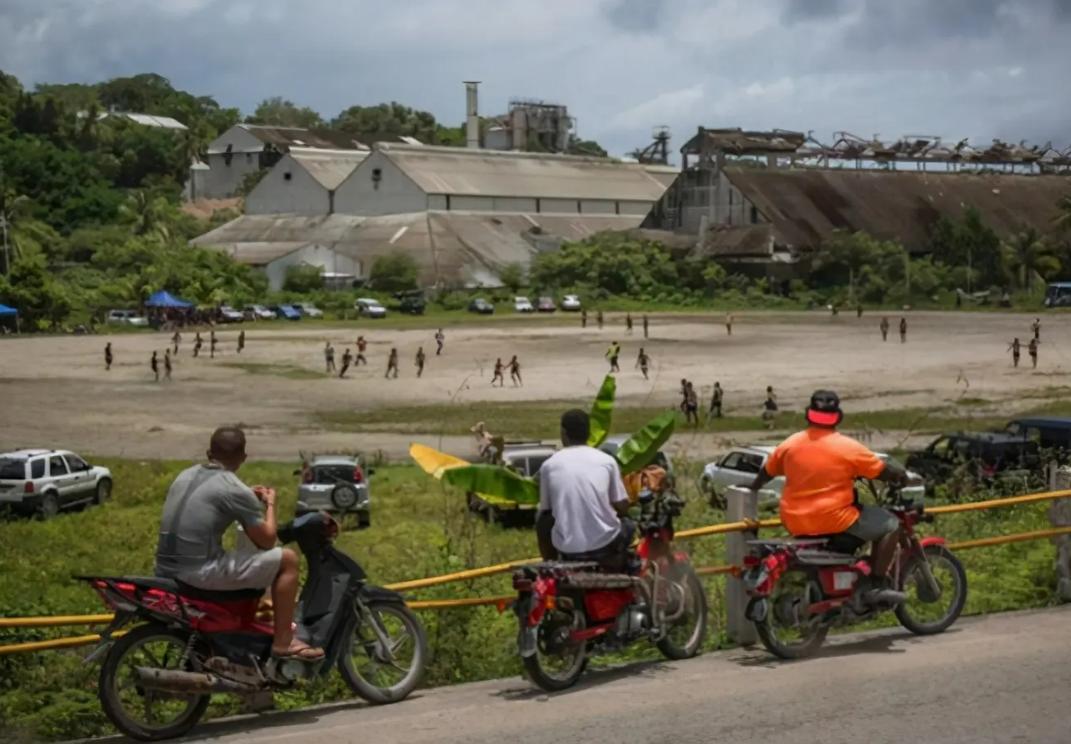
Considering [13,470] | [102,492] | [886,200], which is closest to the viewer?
[13,470]

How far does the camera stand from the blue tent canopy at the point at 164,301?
266 ft

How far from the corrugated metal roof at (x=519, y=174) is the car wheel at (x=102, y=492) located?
79769mm

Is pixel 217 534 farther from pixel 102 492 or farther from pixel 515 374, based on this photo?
pixel 515 374

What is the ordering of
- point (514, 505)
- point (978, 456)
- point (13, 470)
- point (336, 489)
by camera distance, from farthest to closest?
point (13, 470), point (978, 456), point (336, 489), point (514, 505)

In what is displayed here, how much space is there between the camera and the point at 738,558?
10195 millimetres

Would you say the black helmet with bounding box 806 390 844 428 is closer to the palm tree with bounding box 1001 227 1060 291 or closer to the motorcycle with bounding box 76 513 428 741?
the motorcycle with bounding box 76 513 428 741

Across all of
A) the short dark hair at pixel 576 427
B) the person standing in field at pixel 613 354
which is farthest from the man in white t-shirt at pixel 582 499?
the person standing in field at pixel 613 354

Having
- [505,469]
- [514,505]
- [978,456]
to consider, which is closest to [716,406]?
[978,456]

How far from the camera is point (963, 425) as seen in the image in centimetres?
3781

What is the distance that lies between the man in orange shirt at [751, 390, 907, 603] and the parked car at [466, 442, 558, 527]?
1173cm

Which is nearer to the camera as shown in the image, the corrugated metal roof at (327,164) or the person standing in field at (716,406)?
the person standing in field at (716,406)

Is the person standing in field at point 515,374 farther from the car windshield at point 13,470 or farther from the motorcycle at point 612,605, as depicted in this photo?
the motorcycle at point 612,605

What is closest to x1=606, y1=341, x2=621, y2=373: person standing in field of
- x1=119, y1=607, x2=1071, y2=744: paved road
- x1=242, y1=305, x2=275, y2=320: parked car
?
x1=119, y1=607, x2=1071, y2=744: paved road

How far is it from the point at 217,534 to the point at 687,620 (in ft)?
10.3
